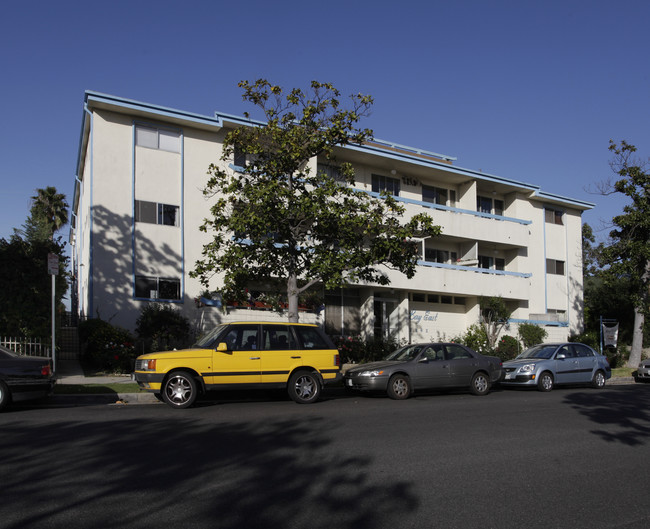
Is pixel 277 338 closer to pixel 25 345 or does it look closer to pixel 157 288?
pixel 25 345

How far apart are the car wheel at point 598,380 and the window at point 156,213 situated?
15402mm

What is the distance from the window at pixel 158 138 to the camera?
22.9 meters

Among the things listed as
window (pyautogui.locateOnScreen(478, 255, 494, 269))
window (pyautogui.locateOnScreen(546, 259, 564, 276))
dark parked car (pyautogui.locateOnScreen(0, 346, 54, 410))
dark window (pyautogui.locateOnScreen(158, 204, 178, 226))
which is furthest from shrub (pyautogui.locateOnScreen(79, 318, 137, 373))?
window (pyautogui.locateOnScreen(546, 259, 564, 276))

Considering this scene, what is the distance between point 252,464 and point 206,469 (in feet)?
1.87

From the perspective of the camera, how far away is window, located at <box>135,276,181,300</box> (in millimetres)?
22266

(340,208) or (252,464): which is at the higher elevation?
(340,208)

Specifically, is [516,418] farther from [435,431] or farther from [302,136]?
[302,136]

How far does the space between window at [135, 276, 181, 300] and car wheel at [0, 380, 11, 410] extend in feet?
36.3

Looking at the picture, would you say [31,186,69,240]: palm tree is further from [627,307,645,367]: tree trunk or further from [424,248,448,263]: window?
[627,307,645,367]: tree trunk

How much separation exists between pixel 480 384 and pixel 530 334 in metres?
16.5

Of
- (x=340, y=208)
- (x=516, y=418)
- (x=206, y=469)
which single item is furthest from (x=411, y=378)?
(x=206, y=469)

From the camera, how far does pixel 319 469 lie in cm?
703

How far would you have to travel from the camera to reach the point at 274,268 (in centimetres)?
1827

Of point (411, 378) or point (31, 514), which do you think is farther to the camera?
point (411, 378)
